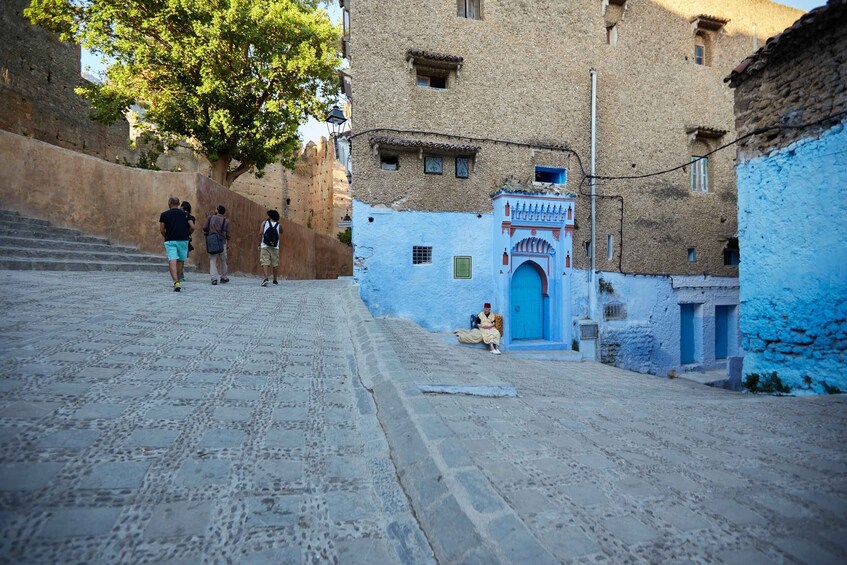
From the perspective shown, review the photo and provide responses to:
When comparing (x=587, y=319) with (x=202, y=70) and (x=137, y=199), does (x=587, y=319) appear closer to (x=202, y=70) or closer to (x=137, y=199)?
(x=137, y=199)

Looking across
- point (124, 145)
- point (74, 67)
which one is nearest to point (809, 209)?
point (74, 67)

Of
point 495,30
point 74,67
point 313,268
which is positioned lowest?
point 313,268

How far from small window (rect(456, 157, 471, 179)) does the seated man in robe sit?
402 centimetres

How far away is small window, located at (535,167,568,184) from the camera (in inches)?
503

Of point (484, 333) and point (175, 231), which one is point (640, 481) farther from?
point (484, 333)

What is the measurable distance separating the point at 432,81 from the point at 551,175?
494 cm

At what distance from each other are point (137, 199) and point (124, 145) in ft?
45.9

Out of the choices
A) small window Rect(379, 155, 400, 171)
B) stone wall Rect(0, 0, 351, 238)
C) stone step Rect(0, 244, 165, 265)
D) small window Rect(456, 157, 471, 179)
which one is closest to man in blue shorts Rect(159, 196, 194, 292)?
stone step Rect(0, 244, 165, 265)

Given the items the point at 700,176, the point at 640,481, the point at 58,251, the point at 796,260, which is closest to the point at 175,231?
the point at 58,251

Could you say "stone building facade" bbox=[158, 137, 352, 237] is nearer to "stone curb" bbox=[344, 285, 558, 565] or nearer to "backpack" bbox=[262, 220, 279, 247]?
"backpack" bbox=[262, 220, 279, 247]

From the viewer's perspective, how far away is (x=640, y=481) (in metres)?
2.15

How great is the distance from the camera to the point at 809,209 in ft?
20.5

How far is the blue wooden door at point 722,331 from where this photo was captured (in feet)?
48.6

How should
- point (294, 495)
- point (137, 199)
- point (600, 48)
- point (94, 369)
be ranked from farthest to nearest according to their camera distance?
point (600, 48)
point (137, 199)
point (94, 369)
point (294, 495)
